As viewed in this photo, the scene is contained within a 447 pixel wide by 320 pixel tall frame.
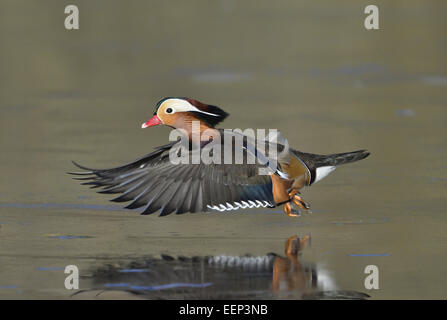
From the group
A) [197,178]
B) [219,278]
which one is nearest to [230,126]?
[197,178]

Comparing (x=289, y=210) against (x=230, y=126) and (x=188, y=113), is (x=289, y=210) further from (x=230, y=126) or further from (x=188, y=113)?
(x=230, y=126)

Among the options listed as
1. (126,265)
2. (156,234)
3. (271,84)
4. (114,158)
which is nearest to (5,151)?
(114,158)

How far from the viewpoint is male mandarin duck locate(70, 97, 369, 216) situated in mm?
6824

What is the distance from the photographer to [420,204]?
7.91 meters

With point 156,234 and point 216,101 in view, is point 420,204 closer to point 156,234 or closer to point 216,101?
point 156,234

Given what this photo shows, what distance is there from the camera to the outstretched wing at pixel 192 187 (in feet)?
22.3

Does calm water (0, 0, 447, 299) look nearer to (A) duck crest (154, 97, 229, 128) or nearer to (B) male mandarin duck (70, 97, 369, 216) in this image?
(B) male mandarin duck (70, 97, 369, 216)

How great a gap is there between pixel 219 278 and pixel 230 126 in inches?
224

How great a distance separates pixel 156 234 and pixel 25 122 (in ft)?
17.6

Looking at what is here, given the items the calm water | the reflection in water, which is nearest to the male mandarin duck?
the calm water

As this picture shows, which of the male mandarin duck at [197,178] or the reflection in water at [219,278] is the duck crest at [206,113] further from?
the reflection in water at [219,278]

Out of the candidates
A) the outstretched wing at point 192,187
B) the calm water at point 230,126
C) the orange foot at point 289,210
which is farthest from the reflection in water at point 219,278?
the orange foot at point 289,210

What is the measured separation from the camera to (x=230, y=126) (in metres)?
11.5

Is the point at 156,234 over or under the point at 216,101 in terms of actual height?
under
